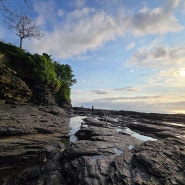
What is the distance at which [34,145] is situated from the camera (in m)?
14.1

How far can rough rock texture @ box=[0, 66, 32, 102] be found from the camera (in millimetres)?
28011

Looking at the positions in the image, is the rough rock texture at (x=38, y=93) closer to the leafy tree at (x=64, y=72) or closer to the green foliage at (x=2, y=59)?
the green foliage at (x=2, y=59)

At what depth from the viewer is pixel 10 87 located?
29234 mm

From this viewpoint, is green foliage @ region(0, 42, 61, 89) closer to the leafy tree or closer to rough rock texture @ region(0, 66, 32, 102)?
rough rock texture @ region(0, 66, 32, 102)

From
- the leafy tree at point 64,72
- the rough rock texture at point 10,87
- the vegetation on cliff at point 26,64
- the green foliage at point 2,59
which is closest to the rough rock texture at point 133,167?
the rough rock texture at point 10,87

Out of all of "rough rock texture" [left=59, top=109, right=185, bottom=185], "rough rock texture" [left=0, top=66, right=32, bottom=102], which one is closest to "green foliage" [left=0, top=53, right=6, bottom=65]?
"rough rock texture" [left=0, top=66, right=32, bottom=102]

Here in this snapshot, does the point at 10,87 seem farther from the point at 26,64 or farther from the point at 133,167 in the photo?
the point at 133,167

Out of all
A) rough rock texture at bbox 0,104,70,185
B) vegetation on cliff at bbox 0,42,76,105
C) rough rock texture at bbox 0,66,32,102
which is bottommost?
rough rock texture at bbox 0,104,70,185

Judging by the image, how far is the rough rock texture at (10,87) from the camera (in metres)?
28.0

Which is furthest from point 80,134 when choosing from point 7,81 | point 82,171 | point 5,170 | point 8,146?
point 7,81

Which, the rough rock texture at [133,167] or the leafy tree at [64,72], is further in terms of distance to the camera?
the leafy tree at [64,72]

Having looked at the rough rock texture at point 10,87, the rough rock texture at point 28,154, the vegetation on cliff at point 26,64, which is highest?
the vegetation on cliff at point 26,64

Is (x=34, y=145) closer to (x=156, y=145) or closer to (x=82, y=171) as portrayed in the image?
(x=82, y=171)

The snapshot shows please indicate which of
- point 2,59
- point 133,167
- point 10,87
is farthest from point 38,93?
point 133,167
